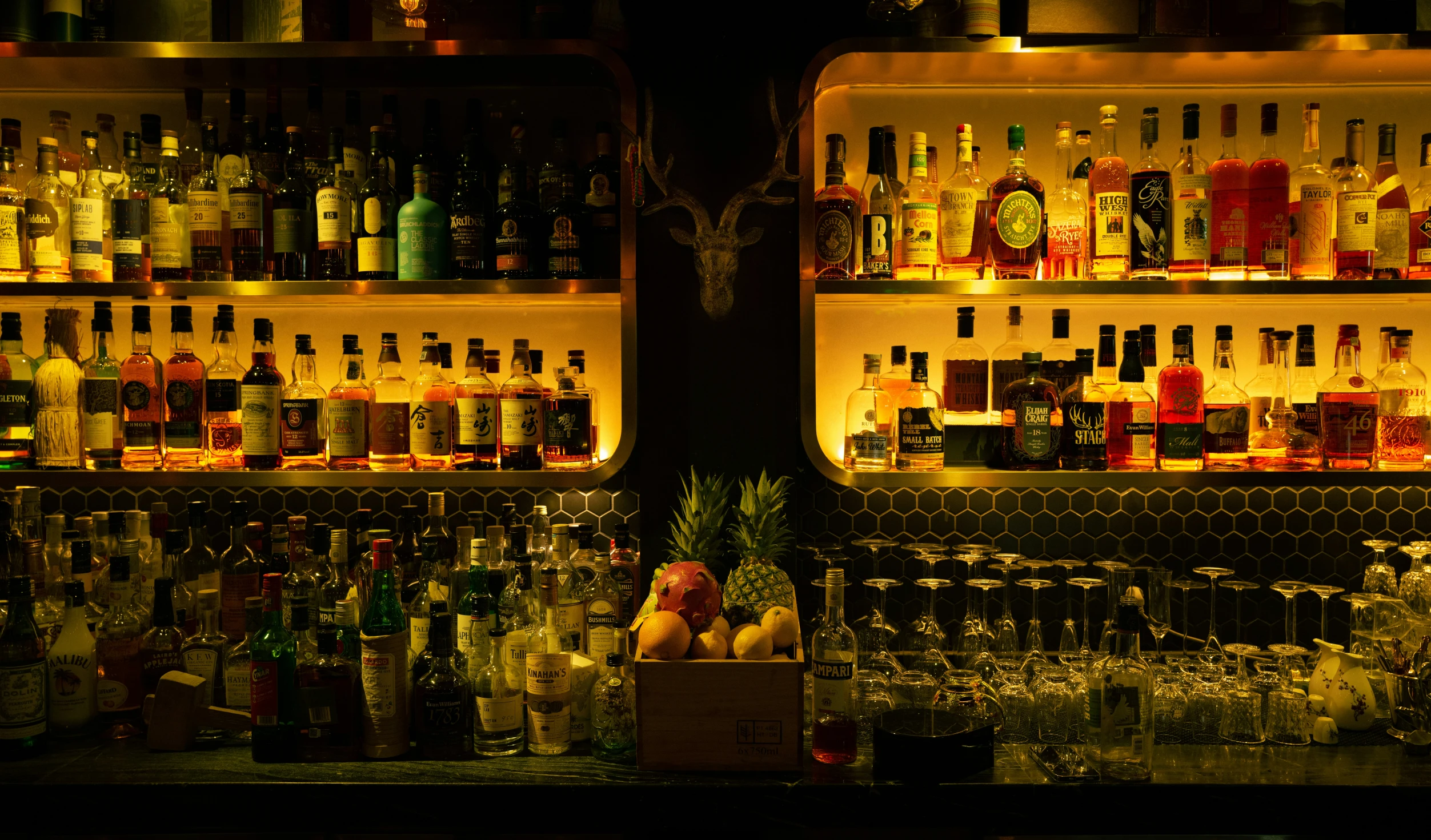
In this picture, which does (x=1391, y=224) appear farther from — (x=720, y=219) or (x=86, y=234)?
(x=86, y=234)

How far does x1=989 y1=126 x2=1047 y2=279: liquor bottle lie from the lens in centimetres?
210

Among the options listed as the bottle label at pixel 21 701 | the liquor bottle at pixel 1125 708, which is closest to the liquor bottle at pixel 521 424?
the bottle label at pixel 21 701

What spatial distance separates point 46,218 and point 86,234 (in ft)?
0.42

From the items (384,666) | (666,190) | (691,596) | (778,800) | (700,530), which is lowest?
(778,800)

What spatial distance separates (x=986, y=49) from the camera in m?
2.06

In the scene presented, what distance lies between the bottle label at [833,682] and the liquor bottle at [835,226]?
856 mm

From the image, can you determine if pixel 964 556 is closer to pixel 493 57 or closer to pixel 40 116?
pixel 493 57

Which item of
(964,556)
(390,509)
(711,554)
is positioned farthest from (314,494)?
(964,556)

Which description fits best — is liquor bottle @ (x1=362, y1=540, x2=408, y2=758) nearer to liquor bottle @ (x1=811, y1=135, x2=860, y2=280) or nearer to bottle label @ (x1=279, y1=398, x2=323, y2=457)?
bottle label @ (x1=279, y1=398, x2=323, y2=457)

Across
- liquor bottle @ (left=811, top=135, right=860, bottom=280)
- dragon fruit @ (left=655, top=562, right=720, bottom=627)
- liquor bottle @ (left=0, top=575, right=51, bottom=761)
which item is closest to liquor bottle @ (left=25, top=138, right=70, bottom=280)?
liquor bottle @ (left=0, top=575, right=51, bottom=761)

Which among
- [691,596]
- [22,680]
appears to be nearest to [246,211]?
[22,680]

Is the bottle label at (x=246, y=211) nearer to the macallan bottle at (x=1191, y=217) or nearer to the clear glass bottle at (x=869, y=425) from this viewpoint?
the clear glass bottle at (x=869, y=425)

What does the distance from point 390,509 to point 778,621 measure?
1.16m

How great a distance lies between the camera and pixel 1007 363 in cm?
222
